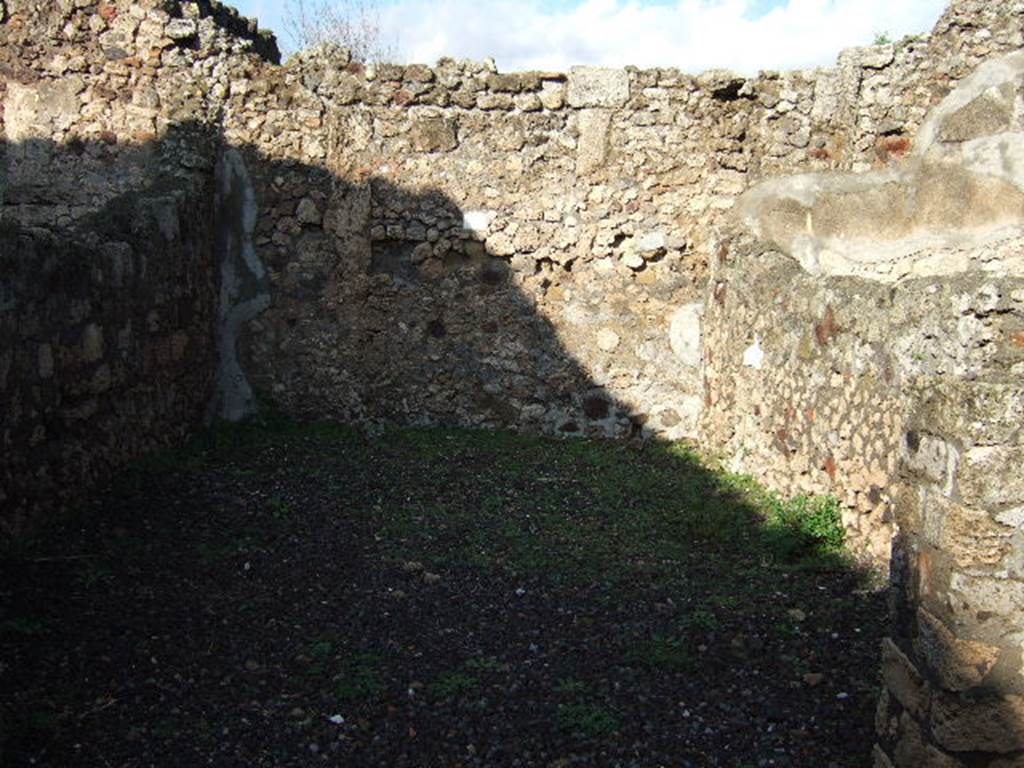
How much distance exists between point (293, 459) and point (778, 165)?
3890 mm

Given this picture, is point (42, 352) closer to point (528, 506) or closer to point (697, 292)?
point (528, 506)

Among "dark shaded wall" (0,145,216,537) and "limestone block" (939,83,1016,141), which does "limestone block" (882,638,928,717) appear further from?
"limestone block" (939,83,1016,141)

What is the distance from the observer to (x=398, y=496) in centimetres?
551

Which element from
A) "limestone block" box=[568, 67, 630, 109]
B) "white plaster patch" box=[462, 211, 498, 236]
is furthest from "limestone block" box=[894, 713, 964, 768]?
"limestone block" box=[568, 67, 630, 109]

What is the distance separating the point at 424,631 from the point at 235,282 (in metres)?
3.85

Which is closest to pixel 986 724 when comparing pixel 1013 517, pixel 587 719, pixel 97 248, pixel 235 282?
pixel 1013 517

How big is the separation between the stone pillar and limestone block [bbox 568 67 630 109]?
482 cm

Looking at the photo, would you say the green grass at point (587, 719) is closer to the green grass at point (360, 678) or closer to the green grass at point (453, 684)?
the green grass at point (453, 684)

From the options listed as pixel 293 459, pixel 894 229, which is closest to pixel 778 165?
pixel 894 229

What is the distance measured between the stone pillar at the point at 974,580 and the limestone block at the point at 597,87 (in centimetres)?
482

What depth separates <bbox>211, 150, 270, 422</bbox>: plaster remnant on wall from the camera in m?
6.89

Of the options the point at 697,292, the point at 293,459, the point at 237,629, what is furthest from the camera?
the point at 697,292

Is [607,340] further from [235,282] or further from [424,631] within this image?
[424,631]

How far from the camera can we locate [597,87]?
6.92 m
